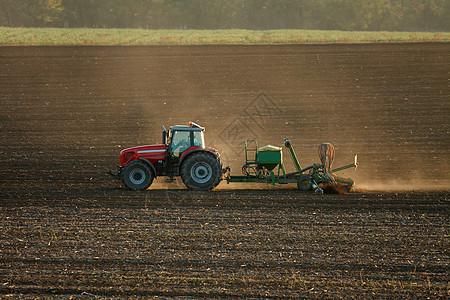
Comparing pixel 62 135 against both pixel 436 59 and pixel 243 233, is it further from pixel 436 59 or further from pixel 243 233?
pixel 436 59

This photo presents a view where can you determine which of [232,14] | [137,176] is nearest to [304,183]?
[137,176]

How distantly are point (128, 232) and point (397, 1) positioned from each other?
66554 mm

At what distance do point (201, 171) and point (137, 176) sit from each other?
66.0 inches

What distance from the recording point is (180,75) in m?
29.3

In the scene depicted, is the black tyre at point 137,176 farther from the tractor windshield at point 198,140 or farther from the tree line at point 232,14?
the tree line at point 232,14

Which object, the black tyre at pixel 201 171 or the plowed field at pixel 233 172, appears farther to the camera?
the black tyre at pixel 201 171

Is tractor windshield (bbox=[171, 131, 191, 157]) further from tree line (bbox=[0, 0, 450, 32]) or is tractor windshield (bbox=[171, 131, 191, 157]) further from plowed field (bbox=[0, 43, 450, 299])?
tree line (bbox=[0, 0, 450, 32])

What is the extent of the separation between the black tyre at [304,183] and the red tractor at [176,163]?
2.13 metres

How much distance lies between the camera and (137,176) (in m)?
13.8

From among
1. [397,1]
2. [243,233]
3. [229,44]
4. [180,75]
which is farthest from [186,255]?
[397,1]

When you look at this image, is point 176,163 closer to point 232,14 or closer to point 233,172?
point 233,172

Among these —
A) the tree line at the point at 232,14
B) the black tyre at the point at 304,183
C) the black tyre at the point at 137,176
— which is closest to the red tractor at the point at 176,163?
the black tyre at the point at 137,176

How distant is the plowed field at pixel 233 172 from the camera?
8.52 metres

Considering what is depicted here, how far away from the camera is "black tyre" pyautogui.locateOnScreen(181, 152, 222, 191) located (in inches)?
527
